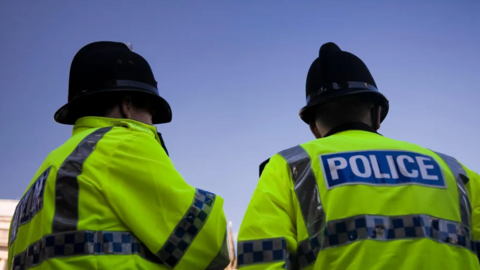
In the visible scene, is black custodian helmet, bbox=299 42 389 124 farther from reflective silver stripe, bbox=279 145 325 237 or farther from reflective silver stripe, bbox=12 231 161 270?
reflective silver stripe, bbox=12 231 161 270

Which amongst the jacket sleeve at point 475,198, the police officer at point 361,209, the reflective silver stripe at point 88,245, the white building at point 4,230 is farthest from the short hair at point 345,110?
the white building at point 4,230

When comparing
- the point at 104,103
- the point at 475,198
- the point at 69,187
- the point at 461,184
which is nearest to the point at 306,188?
the point at 461,184

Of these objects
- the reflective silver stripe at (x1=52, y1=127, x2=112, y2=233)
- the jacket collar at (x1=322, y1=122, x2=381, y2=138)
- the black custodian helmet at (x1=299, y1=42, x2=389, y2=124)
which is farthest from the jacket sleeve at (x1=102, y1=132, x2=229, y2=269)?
the black custodian helmet at (x1=299, y1=42, x2=389, y2=124)

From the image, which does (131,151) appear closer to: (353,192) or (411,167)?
(353,192)

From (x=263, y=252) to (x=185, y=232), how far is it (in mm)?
361

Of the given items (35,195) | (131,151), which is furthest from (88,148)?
(35,195)

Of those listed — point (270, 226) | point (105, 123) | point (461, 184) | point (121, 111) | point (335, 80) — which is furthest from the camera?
point (335, 80)

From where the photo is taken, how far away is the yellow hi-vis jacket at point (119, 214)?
7.10 ft

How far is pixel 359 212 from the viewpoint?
216 cm

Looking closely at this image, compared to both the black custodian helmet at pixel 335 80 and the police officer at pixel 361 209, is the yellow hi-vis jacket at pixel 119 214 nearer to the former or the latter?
the police officer at pixel 361 209

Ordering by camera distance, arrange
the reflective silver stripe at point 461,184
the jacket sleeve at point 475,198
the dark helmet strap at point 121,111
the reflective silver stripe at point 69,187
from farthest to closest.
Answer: the dark helmet strap at point 121,111 → the jacket sleeve at point 475,198 → the reflective silver stripe at point 461,184 → the reflective silver stripe at point 69,187

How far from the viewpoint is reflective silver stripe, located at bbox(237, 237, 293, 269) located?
2160mm

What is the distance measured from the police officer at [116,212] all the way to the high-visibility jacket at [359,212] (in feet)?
0.73

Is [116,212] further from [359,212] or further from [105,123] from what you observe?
[359,212]
